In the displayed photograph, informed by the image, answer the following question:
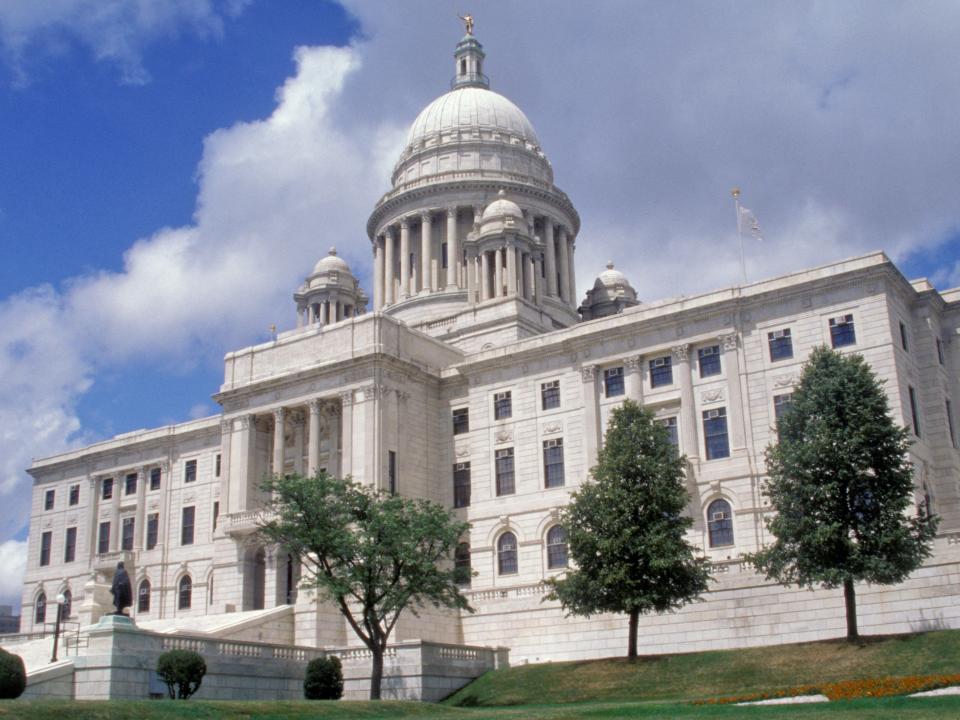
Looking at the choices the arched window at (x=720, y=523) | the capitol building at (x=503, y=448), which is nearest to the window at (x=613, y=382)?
the capitol building at (x=503, y=448)

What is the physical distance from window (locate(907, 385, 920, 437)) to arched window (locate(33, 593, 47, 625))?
2290 inches

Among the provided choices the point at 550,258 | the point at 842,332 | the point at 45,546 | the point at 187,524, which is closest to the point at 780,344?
the point at 842,332

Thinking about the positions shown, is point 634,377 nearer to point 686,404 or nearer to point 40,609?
point 686,404

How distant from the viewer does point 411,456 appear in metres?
62.0

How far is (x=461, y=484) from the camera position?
2459 inches

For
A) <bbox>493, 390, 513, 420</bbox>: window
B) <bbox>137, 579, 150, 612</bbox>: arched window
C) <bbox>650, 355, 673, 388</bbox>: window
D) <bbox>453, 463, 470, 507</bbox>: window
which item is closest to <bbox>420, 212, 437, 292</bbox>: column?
<bbox>493, 390, 513, 420</bbox>: window

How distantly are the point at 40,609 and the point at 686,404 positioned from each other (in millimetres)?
49383

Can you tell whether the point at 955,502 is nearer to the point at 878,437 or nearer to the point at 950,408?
the point at 950,408

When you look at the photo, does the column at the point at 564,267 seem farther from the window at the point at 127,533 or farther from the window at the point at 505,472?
the window at the point at 127,533

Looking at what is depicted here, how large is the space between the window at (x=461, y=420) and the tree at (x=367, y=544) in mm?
17307

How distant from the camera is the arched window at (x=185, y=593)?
70.9 metres

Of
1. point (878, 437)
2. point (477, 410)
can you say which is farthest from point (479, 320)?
point (878, 437)

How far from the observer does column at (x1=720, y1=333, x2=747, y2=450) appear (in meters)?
53.2

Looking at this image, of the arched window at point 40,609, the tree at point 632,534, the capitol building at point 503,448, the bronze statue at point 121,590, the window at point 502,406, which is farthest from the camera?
the arched window at point 40,609
